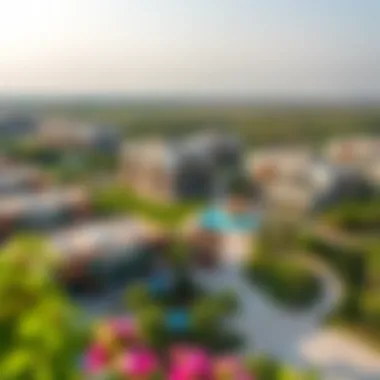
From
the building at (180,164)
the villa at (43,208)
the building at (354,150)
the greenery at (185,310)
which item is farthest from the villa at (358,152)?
the villa at (43,208)

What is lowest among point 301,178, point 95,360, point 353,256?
point 95,360

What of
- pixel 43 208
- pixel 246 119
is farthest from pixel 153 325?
pixel 246 119

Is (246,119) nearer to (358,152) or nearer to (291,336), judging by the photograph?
(358,152)

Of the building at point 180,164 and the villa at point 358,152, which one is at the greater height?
the villa at point 358,152

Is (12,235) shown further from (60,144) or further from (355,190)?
(355,190)

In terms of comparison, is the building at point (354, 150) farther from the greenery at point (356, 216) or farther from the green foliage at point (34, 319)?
the green foliage at point (34, 319)

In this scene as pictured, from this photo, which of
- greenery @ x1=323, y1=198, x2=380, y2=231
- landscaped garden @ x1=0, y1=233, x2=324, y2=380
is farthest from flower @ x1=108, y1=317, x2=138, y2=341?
greenery @ x1=323, y1=198, x2=380, y2=231
